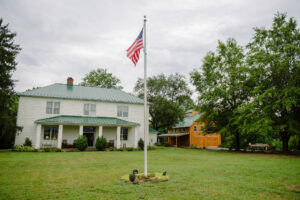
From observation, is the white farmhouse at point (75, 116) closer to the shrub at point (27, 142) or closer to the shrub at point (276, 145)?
the shrub at point (27, 142)

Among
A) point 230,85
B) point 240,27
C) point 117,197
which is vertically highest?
point 240,27

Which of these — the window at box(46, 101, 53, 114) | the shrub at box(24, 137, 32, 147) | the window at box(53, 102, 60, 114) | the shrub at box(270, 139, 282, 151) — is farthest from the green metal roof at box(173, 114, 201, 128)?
the shrub at box(24, 137, 32, 147)

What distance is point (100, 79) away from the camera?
4709cm

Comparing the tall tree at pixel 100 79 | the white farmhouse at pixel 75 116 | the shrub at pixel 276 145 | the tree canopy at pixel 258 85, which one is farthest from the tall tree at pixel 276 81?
the tall tree at pixel 100 79

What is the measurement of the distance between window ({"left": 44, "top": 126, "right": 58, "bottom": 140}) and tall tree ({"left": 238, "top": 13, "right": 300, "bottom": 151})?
70.5 feet

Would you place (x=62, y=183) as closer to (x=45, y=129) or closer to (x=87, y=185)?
(x=87, y=185)

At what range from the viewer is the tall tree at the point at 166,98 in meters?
36.9

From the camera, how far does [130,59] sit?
29.2ft

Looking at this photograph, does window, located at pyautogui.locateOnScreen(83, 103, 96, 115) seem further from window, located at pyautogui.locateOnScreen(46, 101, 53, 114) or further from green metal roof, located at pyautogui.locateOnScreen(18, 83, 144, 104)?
window, located at pyautogui.locateOnScreen(46, 101, 53, 114)

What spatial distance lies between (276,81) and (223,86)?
606 cm

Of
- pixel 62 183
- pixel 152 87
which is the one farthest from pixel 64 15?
pixel 152 87

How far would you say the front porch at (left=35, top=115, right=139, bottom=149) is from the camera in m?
22.0

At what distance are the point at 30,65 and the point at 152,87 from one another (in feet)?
69.2

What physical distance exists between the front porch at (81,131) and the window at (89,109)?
83 cm
